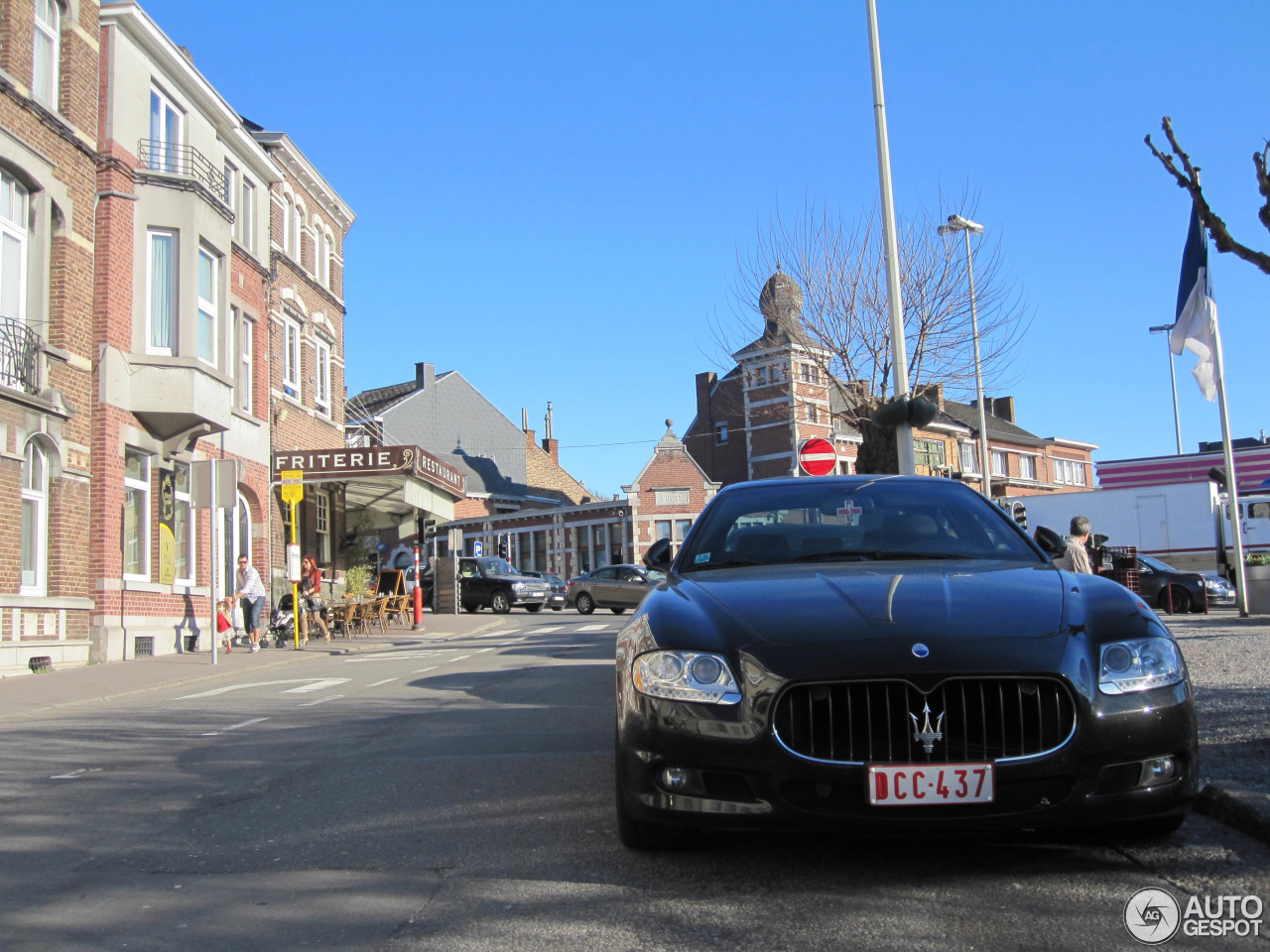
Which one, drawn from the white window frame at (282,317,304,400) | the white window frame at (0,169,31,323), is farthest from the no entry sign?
the white window frame at (282,317,304,400)

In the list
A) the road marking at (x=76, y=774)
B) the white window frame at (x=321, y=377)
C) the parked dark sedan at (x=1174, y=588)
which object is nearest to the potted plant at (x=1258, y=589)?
the parked dark sedan at (x=1174, y=588)

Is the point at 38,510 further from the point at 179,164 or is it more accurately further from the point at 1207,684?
the point at 1207,684

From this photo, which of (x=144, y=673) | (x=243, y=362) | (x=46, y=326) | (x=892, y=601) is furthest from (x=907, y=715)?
(x=243, y=362)

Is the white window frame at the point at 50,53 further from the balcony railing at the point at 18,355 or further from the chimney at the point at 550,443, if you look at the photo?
the chimney at the point at 550,443

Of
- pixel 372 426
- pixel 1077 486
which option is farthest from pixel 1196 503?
pixel 1077 486

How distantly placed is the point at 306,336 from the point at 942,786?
2889 centimetres

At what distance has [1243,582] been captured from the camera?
58.9 ft

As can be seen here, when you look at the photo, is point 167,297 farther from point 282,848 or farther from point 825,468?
point 282,848

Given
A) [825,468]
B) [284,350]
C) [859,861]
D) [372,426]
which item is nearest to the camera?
[859,861]

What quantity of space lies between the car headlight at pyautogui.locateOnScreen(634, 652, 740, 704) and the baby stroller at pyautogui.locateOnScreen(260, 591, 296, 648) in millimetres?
18132

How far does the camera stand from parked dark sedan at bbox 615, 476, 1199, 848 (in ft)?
11.5

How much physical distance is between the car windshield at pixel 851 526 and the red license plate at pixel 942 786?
4.98 feet

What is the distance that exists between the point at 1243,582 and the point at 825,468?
8.13 meters

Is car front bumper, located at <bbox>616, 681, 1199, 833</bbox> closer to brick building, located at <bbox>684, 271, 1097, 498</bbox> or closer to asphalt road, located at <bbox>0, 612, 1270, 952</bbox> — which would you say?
asphalt road, located at <bbox>0, 612, 1270, 952</bbox>
